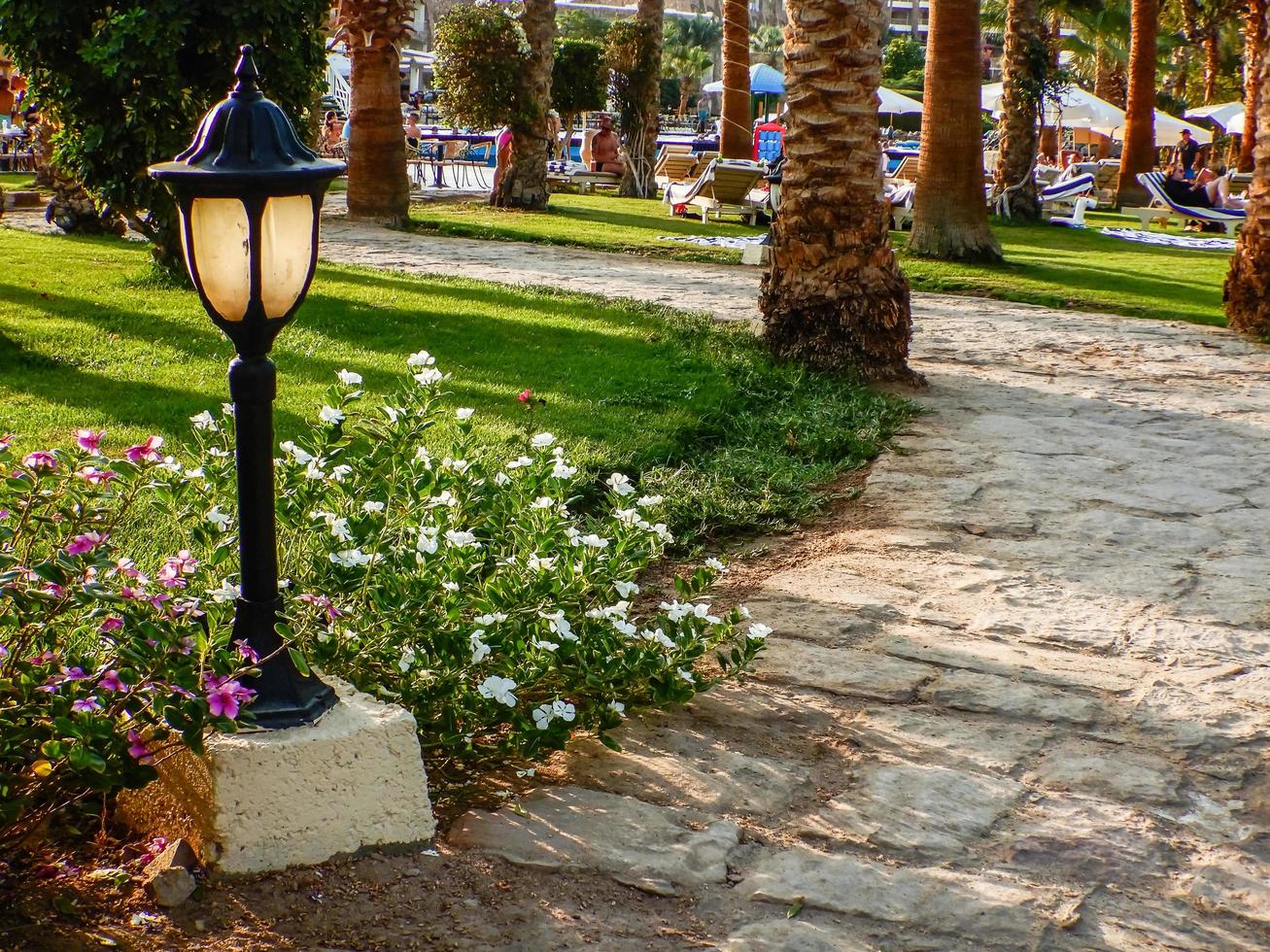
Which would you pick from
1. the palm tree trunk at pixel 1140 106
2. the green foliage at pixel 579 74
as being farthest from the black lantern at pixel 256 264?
the palm tree trunk at pixel 1140 106

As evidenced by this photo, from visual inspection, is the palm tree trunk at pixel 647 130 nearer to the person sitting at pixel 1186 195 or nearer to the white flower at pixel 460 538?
the person sitting at pixel 1186 195

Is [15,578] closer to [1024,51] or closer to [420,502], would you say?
[420,502]

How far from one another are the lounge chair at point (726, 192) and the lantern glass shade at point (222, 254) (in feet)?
52.4

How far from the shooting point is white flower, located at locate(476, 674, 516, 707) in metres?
2.98

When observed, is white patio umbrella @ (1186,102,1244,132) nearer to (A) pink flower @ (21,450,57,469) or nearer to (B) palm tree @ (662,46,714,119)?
(B) palm tree @ (662,46,714,119)

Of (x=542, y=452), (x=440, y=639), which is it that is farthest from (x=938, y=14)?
(x=440, y=639)

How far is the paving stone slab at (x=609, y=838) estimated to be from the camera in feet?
9.00

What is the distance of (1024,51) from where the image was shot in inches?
701

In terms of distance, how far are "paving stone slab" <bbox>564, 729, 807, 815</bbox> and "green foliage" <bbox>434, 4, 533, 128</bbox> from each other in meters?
15.9

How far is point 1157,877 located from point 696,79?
62.6 m

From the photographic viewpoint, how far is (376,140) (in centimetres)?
1539

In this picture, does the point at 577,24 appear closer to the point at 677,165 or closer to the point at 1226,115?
the point at 1226,115

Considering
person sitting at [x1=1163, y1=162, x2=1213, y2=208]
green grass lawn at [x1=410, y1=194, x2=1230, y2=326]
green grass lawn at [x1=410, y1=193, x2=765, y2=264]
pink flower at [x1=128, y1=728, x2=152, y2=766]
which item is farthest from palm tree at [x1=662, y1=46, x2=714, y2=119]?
pink flower at [x1=128, y1=728, x2=152, y2=766]

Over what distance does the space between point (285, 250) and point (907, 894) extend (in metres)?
1.79
